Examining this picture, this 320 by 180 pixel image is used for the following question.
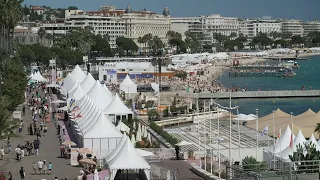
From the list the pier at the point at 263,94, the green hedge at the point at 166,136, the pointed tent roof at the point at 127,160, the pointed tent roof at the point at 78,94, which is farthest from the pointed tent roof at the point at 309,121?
the pier at the point at 263,94

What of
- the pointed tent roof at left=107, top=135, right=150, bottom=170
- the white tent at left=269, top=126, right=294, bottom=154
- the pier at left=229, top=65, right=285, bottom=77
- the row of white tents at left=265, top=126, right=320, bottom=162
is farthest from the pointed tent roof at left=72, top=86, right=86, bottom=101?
the pier at left=229, top=65, right=285, bottom=77

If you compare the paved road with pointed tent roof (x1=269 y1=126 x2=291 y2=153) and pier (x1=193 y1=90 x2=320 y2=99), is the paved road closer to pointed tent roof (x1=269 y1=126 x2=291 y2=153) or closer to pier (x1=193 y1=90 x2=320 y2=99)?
pointed tent roof (x1=269 y1=126 x2=291 y2=153)

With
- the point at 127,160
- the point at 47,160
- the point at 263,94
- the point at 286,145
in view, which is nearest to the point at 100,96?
the point at 47,160

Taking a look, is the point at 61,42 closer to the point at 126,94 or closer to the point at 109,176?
the point at 126,94

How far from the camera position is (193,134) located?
46.9 meters

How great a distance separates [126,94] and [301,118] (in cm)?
2458

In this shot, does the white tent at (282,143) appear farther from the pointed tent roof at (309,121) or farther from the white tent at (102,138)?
the pointed tent roof at (309,121)

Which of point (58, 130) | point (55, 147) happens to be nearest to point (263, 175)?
point (55, 147)

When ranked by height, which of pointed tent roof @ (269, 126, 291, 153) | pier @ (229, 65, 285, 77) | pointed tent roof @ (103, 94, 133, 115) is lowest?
pointed tent roof @ (269, 126, 291, 153)

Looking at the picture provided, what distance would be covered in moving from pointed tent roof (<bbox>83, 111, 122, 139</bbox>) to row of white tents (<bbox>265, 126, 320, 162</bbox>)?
7.58 meters

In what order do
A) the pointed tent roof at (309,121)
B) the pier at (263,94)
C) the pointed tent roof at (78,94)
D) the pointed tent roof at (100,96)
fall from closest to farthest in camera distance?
the pointed tent roof at (309,121), the pointed tent roof at (100,96), the pointed tent roof at (78,94), the pier at (263,94)

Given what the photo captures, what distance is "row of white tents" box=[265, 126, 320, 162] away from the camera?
3344cm

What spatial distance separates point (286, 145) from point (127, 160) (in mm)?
11459

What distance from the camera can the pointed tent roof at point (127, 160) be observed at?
2725 cm
